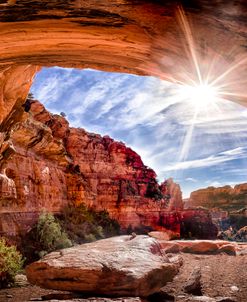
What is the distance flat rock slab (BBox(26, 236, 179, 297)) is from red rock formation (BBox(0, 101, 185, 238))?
545 centimetres

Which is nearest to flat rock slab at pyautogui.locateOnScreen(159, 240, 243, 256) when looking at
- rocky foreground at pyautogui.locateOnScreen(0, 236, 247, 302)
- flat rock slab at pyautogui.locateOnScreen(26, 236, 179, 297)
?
rocky foreground at pyautogui.locateOnScreen(0, 236, 247, 302)

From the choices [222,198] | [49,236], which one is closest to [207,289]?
[49,236]

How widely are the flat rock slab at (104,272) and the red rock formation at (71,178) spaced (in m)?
5.45

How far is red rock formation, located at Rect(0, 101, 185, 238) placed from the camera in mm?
16845

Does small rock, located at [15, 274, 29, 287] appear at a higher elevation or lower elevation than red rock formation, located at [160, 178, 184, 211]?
lower

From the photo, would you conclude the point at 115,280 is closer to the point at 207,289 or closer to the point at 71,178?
the point at 207,289

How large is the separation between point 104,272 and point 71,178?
20124 mm

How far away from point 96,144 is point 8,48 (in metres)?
32.9

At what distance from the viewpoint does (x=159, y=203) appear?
41406mm

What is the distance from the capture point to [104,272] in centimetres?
795

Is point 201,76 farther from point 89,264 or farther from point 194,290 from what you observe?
point 194,290

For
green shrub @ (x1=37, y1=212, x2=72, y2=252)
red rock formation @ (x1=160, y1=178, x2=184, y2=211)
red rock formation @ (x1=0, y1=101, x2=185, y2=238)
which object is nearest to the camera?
green shrub @ (x1=37, y1=212, x2=72, y2=252)

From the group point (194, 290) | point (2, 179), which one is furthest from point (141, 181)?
point (194, 290)

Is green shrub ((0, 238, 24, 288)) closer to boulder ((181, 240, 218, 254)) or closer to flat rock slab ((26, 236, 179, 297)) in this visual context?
flat rock slab ((26, 236, 179, 297))
